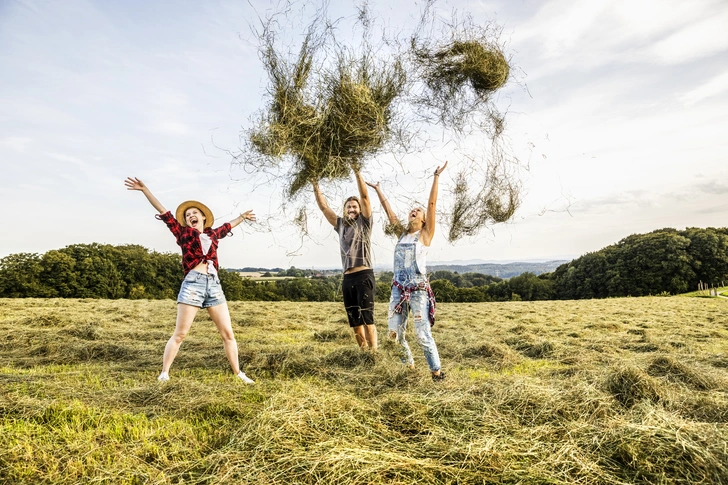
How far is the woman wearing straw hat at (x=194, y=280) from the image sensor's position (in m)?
3.88

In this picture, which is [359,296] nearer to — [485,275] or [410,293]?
[410,293]

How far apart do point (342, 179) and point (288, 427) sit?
8.27ft

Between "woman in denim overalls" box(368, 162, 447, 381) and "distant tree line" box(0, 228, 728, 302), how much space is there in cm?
2334

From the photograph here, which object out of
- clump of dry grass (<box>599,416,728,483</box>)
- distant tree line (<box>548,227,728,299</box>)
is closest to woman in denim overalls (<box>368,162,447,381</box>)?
clump of dry grass (<box>599,416,728,483</box>)

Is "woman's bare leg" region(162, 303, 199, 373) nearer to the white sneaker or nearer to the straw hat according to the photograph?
the white sneaker

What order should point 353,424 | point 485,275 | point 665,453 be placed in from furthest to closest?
point 485,275
point 353,424
point 665,453

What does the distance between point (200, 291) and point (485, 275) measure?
116 ft

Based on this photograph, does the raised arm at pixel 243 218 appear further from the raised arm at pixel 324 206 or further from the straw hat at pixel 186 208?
the raised arm at pixel 324 206

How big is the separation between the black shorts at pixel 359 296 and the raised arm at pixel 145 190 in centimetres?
208

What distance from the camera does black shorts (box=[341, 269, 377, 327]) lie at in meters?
4.52

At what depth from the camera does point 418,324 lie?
4.01m

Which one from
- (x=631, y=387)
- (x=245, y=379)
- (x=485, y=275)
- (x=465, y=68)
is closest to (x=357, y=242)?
(x=245, y=379)

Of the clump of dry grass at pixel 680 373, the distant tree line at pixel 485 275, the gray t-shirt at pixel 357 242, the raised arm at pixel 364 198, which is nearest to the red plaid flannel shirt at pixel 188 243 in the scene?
the gray t-shirt at pixel 357 242

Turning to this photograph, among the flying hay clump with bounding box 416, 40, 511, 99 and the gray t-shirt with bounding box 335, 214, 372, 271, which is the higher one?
the flying hay clump with bounding box 416, 40, 511, 99
